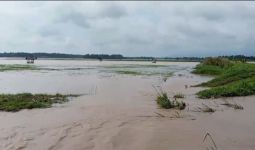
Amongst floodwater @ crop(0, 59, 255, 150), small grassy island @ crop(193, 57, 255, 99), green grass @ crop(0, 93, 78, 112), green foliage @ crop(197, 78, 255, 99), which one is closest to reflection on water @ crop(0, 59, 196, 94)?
green grass @ crop(0, 93, 78, 112)

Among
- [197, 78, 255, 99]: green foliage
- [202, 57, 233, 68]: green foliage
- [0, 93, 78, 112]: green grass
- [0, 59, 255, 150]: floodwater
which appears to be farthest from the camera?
[202, 57, 233, 68]: green foliage

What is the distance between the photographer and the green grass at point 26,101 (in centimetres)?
1275

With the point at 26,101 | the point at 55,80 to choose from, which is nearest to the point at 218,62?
the point at 55,80

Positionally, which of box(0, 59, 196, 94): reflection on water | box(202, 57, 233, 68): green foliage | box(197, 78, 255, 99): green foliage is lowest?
box(0, 59, 196, 94): reflection on water

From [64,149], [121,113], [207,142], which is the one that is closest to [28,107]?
[121,113]

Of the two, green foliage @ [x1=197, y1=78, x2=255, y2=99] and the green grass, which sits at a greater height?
green foliage @ [x1=197, y1=78, x2=255, y2=99]

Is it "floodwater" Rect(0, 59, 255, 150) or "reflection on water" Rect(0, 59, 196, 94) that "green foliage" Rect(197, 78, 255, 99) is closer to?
"floodwater" Rect(0, 59, 255, 150)

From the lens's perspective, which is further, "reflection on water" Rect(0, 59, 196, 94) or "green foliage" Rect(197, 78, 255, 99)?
"reflection on water" Rect(0, 59, 196, 94)

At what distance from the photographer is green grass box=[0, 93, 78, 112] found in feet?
41.8

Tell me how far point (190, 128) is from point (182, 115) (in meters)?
1.80

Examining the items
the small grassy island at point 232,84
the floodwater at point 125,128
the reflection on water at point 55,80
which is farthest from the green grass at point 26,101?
the small grassy island at point 232,84

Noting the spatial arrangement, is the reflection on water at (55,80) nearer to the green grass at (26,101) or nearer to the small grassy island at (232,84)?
the green grass at (26,101)

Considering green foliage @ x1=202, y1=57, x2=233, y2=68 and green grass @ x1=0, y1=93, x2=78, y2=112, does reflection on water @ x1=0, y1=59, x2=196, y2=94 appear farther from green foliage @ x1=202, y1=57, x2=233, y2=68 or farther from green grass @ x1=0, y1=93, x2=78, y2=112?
green foliage @ x1=202, y1=57, x2=233, y2=68

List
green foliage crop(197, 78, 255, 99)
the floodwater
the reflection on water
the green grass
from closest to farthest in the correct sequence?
the floodwater < the green grass < green foliage crop(197, 78, 255, 99) < the reflection on water
